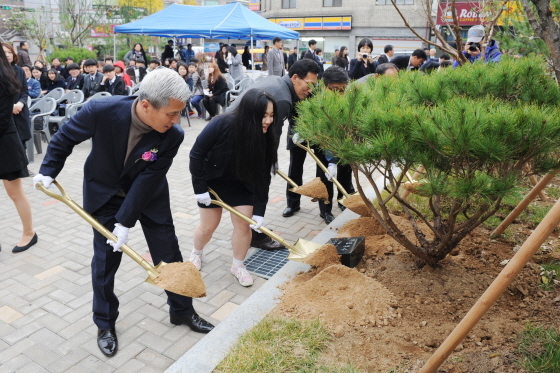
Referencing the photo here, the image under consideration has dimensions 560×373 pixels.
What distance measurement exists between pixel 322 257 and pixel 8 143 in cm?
272

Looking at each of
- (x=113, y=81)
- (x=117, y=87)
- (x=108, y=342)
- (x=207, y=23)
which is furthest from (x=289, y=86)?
(x=207, y=23)

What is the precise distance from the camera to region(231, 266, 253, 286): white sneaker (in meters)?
3.49

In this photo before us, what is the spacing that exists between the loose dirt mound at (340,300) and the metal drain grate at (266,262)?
0.62 m

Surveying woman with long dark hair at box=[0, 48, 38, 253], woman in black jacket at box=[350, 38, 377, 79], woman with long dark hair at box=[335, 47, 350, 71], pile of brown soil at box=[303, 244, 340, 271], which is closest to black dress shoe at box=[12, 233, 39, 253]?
woman with long dark hair at box=[0, 48, 38, 253]

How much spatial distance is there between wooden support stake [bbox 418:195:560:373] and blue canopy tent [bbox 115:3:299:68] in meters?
12.2

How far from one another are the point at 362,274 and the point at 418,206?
173 centimetres

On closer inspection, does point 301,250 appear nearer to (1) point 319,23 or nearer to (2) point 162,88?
(2) point 162,88

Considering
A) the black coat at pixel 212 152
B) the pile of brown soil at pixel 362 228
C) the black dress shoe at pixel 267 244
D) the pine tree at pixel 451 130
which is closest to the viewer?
the pine tree at pixel 451 130

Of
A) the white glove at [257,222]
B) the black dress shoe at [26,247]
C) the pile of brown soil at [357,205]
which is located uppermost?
the white glove at [257,222]

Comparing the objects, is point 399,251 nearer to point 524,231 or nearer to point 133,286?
point 524,231

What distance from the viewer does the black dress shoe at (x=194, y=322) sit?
288cm

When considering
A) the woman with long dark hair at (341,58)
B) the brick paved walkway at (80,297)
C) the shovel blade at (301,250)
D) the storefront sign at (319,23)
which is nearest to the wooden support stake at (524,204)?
the shovel blade at (301,250)

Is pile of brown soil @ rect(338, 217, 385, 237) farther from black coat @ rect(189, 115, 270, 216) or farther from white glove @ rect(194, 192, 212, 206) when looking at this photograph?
white glove @ rect(194, 192, 212, 206)

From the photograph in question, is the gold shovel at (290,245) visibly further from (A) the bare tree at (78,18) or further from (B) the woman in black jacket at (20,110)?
(A) the bare tree at (78,18)
